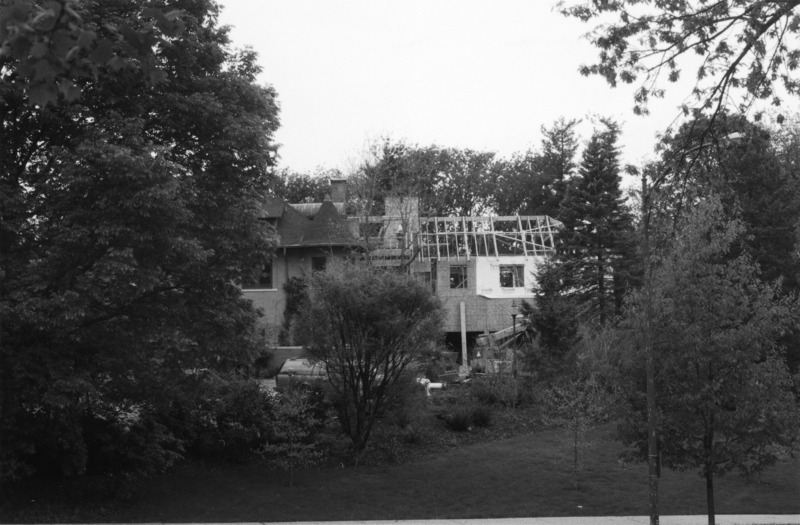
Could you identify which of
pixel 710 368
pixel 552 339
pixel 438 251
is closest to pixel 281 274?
pixel 438 251

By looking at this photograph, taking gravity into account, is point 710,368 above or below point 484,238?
below

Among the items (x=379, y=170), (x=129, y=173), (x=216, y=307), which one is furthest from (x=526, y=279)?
(x=129, y=173)

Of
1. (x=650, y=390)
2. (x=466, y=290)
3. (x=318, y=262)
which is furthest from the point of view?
(x=466, y=290)

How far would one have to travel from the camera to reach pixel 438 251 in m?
46.4

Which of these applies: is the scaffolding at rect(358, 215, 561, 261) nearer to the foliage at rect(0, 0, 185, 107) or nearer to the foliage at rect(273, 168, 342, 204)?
the foliage at rect(273, 168, 342, 204)

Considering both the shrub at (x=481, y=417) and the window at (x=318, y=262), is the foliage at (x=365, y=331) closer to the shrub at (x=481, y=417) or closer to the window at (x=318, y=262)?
the shrub at (x=481, y=417)

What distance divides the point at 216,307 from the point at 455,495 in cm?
650

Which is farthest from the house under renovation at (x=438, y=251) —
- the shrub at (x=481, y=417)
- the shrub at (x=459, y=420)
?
the shrub at (x=459, y=420)

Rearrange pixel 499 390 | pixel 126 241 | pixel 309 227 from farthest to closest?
pixel 309 227 < pixel 499 390 < pixel 126 241

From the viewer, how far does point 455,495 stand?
17625 mm

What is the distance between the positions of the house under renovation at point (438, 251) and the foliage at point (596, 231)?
109 inches

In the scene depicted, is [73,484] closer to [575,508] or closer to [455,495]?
[455,495]

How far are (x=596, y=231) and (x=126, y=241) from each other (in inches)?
1109

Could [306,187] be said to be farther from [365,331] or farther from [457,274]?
[365,331]
